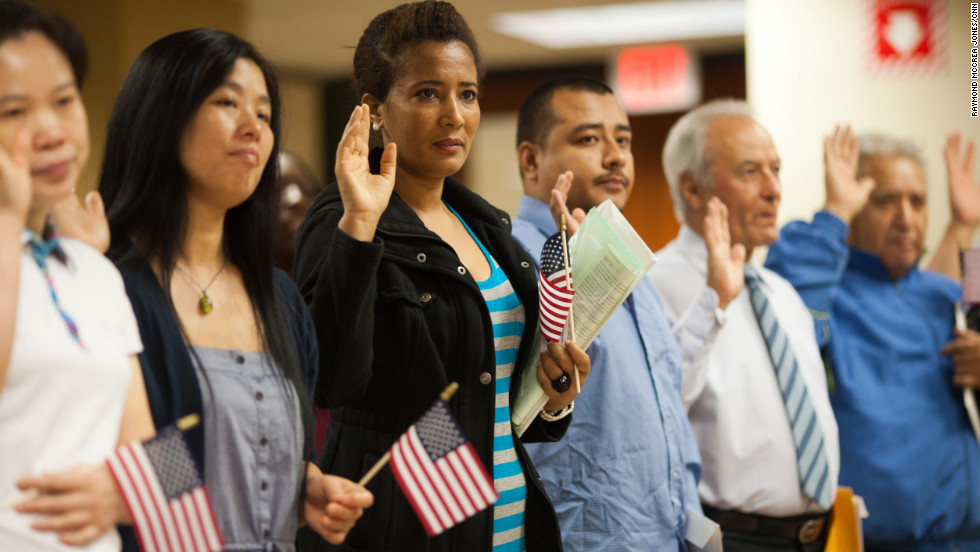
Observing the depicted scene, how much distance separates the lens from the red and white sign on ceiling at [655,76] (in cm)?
798

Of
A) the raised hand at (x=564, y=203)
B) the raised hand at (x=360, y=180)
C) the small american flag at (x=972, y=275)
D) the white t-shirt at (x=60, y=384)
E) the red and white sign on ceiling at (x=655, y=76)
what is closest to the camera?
the white t-shirt at (x=60, y=384)

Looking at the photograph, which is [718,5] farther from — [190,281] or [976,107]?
[190,281]

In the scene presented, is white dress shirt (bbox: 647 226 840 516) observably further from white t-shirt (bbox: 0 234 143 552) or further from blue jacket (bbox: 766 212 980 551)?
white t-shirt (bbox: 0 234 143 552)

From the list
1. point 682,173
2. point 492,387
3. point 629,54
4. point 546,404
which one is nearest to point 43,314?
point 492,387

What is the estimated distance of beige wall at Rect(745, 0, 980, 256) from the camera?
412 centimetres

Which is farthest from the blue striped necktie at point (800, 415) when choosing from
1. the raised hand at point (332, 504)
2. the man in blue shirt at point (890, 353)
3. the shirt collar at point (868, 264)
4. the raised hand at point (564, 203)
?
the raised hand at point (332, 504)

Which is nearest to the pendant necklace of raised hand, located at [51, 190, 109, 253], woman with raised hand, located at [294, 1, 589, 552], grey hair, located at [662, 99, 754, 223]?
raised hand, located at [51, 190, 109, 253]

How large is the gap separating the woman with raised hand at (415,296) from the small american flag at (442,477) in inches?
8.2

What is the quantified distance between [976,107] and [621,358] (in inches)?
104

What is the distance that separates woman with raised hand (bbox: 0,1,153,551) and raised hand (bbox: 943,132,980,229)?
3.29 meters

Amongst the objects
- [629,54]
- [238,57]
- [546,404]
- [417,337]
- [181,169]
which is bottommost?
[546,404]

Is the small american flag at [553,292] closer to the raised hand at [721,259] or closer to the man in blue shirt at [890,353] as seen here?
the raised hand at [721,259]

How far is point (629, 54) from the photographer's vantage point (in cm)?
803

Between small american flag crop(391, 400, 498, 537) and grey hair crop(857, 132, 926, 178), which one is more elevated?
grey hair crop(857, 132, 926, 178)
